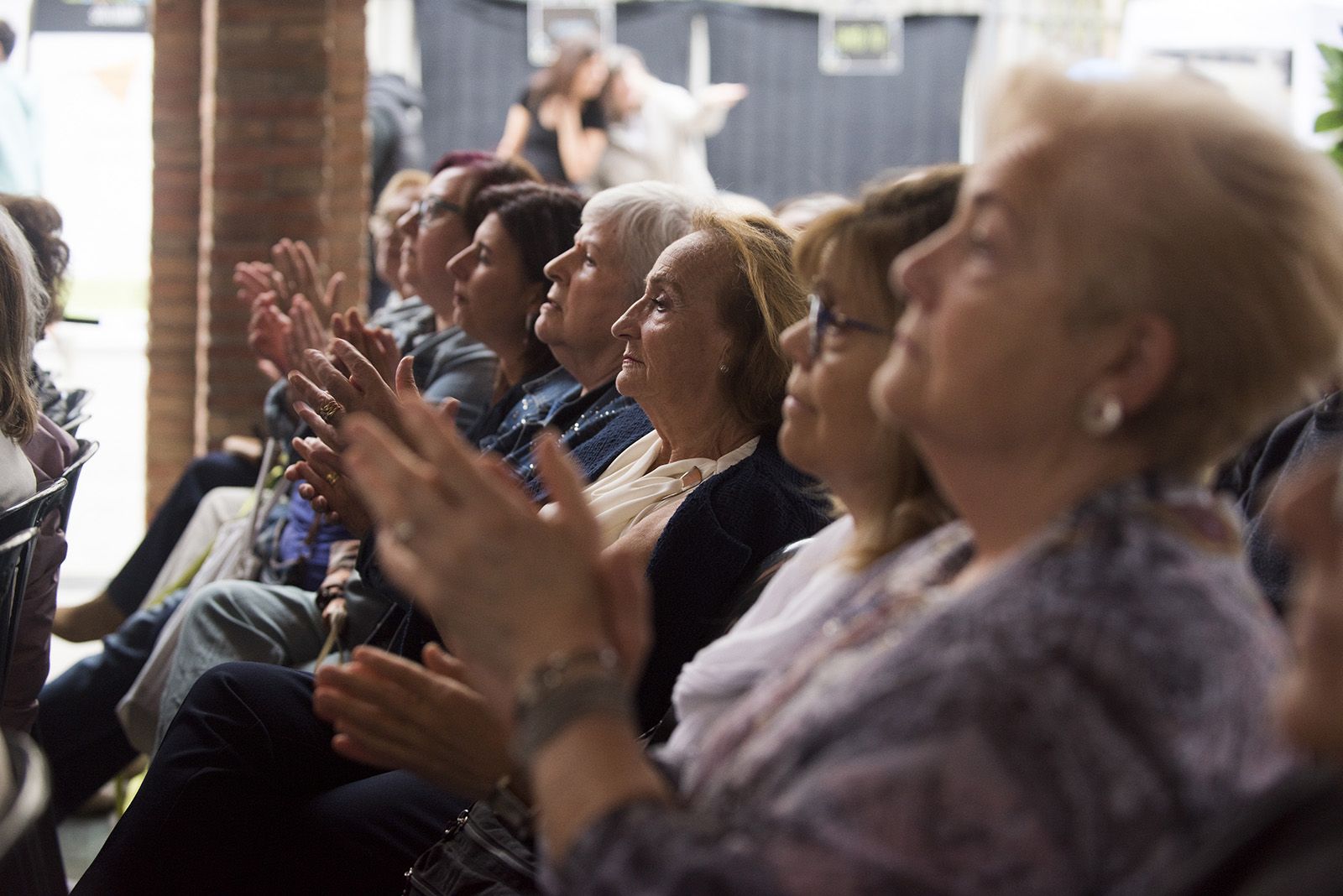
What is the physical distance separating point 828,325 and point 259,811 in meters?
1.02

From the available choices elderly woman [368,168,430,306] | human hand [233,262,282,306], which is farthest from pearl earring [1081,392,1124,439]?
elderly woman [368,168,430,306]

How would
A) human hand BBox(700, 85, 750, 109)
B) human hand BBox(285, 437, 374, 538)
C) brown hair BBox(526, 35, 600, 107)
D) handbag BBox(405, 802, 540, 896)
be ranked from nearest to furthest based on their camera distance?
1. handbag BBox(405, 802, 540, 896)
2. human hand BBox(285, 437, 374, 538)
3. brown hair BBox(526, 35, 600, 107)
4. human hand BBox(700, 85, 750, 109)

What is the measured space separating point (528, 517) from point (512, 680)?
0.11m

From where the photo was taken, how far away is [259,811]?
181cm

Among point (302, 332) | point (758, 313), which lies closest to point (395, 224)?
point (302, 332)

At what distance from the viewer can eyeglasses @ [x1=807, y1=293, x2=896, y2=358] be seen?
4.39 ft

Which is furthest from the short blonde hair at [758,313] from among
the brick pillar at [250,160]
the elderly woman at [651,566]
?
the brick pillar at [250,160]

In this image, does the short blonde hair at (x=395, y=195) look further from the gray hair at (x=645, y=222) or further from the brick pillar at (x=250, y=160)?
the gray hair at (x=645, y=222)

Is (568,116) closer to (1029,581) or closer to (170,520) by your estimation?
(170,520)

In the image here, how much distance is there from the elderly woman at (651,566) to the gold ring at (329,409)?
16.5 inches

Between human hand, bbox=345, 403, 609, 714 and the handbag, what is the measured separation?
21.7 inches

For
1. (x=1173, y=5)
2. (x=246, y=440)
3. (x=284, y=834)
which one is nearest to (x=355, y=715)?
(x=284, y=834)

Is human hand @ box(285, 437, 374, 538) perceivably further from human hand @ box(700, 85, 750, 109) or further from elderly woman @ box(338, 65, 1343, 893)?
human hand @ box(700, 85, 750, 109)

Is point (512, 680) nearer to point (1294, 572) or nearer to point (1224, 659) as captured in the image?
point (1224, 659)
